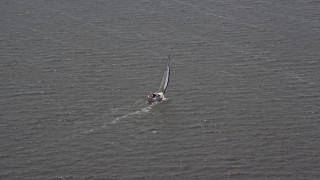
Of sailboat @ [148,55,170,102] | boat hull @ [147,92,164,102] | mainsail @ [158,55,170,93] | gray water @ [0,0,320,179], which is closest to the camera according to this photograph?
gray water @ [0,0,320,179]

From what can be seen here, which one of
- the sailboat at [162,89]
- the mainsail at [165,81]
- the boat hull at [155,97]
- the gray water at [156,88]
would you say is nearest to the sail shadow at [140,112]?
the gray water at [156,88]

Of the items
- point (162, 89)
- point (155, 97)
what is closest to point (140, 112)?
point (155, 97)

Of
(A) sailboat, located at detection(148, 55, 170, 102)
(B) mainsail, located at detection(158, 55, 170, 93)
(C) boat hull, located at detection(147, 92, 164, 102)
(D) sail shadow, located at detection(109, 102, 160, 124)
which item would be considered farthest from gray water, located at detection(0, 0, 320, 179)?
(B) mainsail, located at detection(158, 55, 170, 93)

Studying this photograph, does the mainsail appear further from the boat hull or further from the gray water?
the gray water

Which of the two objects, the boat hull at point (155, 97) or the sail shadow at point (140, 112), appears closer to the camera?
the sail shadow at point (140, 112)

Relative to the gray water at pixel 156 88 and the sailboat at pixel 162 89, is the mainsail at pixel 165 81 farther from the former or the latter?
the gray water at pixel 156 88

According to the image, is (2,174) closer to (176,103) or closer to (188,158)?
(188,158)

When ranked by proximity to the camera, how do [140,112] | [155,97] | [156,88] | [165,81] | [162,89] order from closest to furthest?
[140,112] < [155,97] < [162,89] < [165,81] < [156,88]

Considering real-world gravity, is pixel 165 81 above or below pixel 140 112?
above

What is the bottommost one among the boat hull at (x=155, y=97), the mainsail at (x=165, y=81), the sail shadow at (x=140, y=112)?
the sail shadow at (x=140, y=112)

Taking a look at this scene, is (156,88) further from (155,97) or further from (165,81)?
(155,97)
